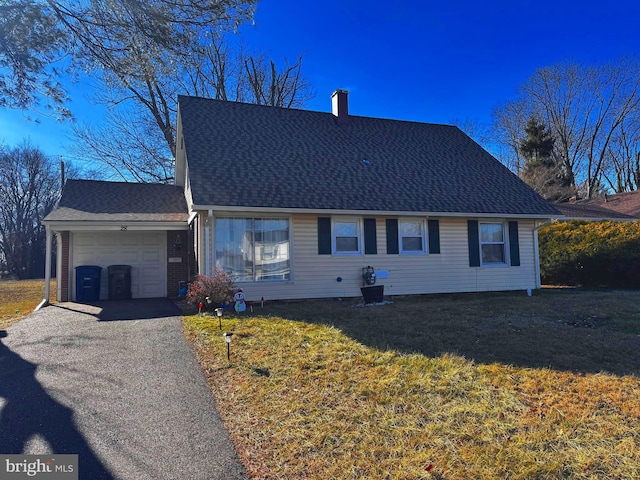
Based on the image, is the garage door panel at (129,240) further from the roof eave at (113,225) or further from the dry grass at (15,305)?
the dry grass at (15,305)

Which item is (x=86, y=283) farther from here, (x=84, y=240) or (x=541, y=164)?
(x=541, y=164)

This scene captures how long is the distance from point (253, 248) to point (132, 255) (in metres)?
4.59

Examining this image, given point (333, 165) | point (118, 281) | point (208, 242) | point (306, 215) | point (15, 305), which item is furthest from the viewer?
point (333, 165)

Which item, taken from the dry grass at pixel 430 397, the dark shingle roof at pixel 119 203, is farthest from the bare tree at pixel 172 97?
the dry grass at pixel 430 397

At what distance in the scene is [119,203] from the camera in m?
12.3

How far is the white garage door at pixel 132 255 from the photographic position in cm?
1164

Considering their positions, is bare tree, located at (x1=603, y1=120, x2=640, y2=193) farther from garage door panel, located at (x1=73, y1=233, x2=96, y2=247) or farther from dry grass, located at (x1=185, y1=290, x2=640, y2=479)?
garage door panel, located at (x1=73, y1=233, x2=96, y2=247)

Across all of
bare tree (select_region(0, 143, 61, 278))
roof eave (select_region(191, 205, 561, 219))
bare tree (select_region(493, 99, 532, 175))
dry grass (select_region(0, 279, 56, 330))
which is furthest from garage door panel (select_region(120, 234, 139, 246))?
bare tree (select_region(493, 99, 532, 175))

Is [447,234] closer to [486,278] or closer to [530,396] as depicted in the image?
[486,278]

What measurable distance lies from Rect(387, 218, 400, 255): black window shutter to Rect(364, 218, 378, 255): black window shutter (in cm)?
41

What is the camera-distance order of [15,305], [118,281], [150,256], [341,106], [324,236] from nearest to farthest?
1. [324,236]
2. [118,281]
3. [15,305]
4. [150,256]
5. [341,106]

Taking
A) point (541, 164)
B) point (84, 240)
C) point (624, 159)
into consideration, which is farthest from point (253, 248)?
point (624, 159)

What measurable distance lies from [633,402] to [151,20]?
880 centimetres

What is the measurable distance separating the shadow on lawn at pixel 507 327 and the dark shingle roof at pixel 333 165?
111 inches
